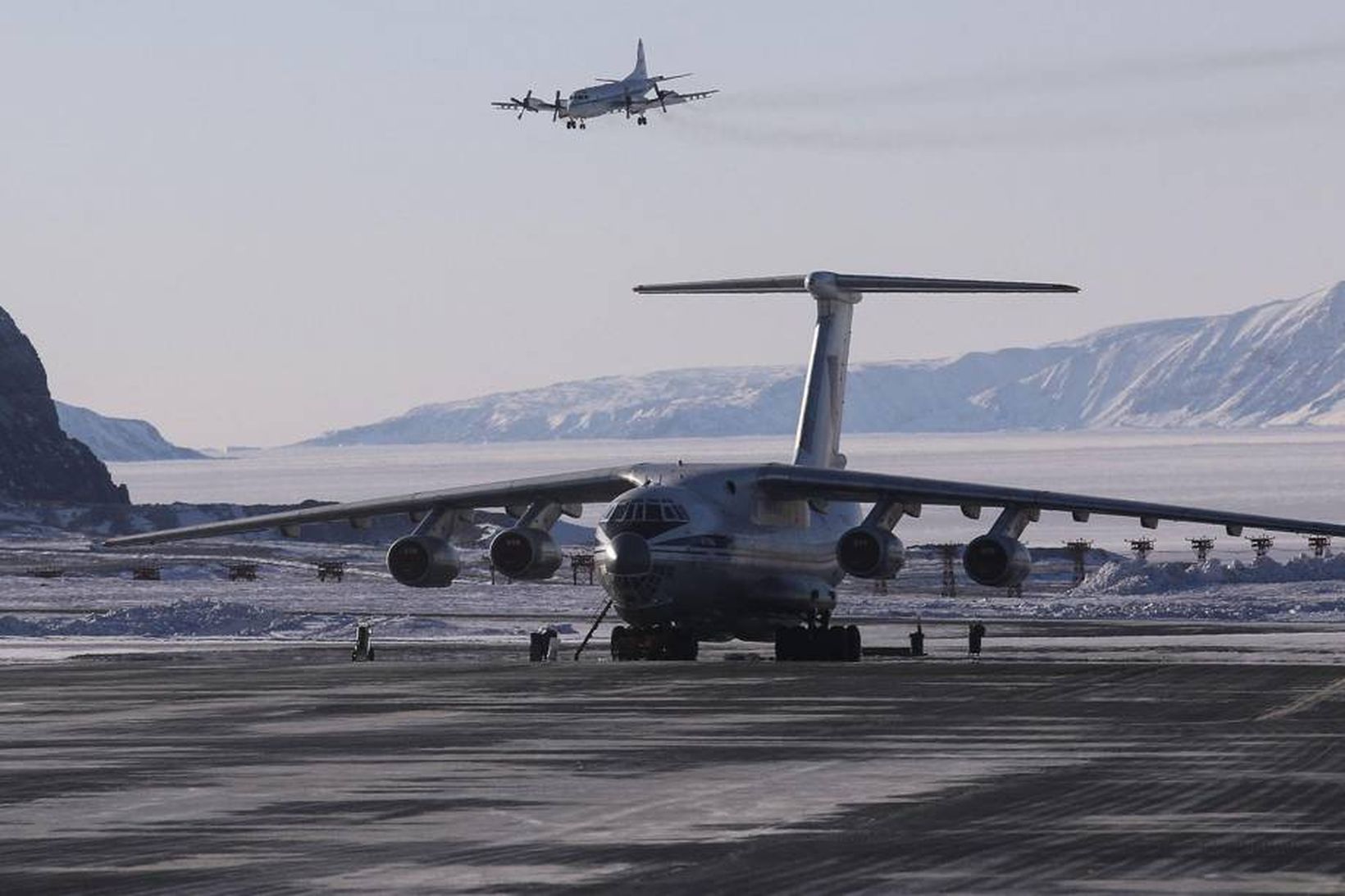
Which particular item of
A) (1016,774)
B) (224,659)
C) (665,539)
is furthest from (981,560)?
(1016,774)

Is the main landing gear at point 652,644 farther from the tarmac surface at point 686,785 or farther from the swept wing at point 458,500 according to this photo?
the tarmac surface at point 686,785

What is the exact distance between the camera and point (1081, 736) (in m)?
25.5

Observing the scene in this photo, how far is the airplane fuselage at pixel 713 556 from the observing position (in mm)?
43875

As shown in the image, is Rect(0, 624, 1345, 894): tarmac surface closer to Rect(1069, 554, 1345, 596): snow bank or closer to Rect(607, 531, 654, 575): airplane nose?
Rect(607, 531, 654, 575): airplane nose

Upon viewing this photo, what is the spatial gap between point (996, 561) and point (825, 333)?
11.0m

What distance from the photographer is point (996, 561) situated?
4459 cm

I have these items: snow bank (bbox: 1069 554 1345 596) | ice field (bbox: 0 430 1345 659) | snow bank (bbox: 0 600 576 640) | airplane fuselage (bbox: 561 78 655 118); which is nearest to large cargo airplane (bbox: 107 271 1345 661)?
ice field (bbox: 0 430 1345 659)

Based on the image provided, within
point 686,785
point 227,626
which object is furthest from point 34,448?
point 686,785

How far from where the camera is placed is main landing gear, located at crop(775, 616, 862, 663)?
4719 cm

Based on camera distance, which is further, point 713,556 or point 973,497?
point 973,497

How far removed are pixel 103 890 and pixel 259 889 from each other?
3.25ft

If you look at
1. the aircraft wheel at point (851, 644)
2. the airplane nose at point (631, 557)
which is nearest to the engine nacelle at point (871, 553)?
the aircraft wheel at point (851, 644)

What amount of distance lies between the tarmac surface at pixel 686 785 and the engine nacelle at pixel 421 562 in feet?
33.1

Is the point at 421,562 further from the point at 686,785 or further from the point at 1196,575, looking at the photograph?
the point at 1196,575
